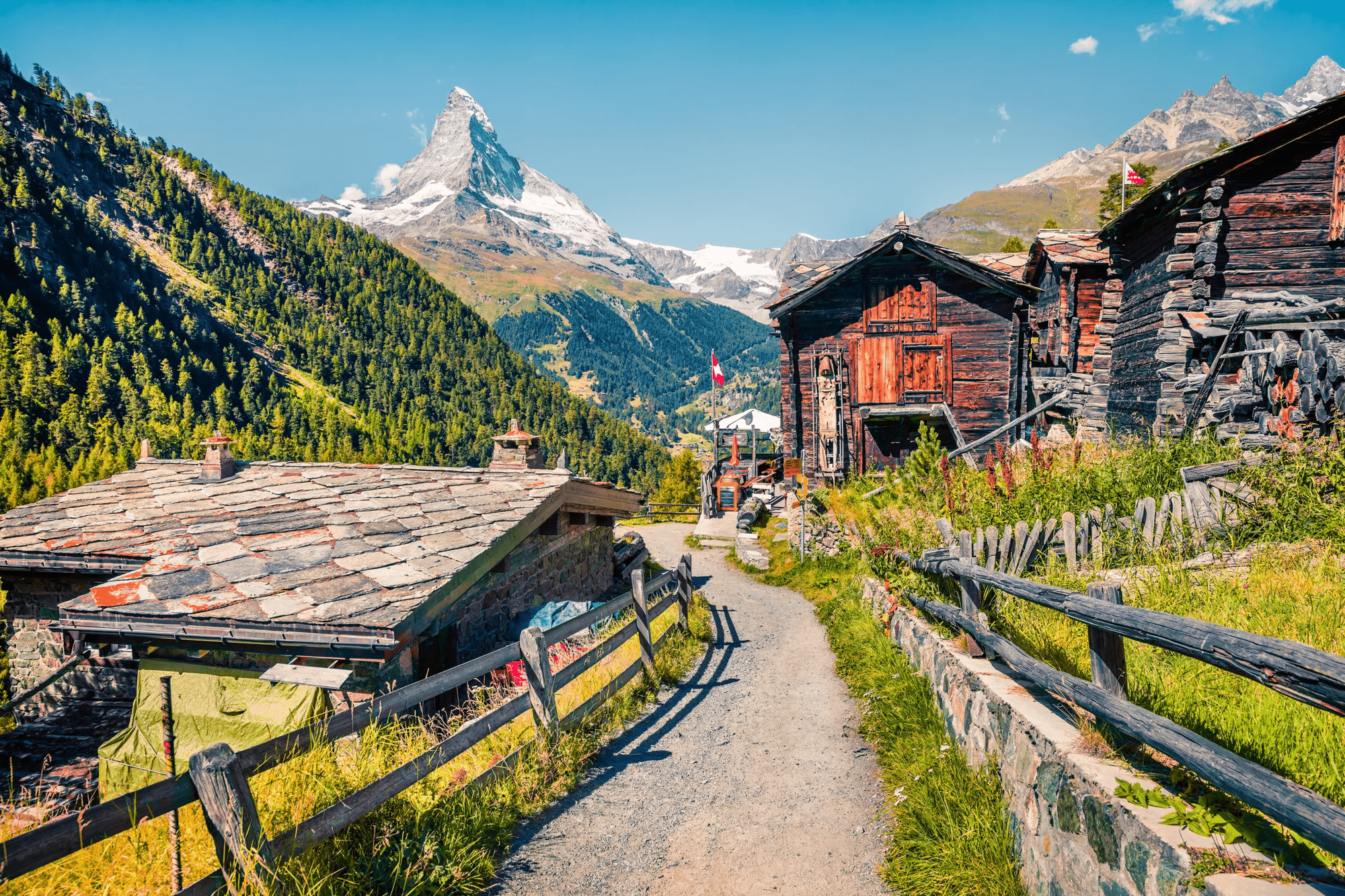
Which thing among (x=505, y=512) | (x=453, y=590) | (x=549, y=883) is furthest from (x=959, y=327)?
(x=549, y=883)

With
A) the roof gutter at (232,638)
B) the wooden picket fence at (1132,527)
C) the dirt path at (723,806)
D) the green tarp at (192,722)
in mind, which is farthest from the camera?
the wooden picket fence at (1132,527)

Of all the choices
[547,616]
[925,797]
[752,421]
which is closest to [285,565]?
[547,616]

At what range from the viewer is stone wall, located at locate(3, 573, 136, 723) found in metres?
8.34

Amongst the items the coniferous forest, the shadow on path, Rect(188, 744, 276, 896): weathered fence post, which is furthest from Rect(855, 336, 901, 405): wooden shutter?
the coniferous forest

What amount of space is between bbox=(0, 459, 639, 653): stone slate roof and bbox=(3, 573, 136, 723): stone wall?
78 centimetres

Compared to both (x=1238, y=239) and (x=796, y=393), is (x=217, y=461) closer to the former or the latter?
(x=796, y=393)

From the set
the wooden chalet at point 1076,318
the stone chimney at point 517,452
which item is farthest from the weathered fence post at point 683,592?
the wooden chalet at point 1076,318

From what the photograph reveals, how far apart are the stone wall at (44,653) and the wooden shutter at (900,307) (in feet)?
59.9

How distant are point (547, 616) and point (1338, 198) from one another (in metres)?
15.3

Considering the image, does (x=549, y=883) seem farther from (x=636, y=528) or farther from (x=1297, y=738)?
(x=636, y=528)

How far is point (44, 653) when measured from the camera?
29.1 ft

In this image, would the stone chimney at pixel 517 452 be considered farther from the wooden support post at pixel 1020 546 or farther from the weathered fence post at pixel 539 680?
the wooden support post at pixel 1020 546

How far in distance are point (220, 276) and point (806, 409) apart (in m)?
125

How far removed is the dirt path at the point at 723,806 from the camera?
4.48 metres
